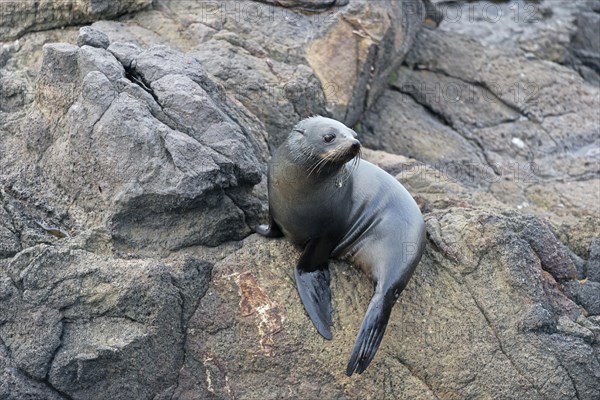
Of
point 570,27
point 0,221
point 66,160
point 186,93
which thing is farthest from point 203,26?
point 570,27

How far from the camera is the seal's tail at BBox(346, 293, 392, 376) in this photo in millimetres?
5457

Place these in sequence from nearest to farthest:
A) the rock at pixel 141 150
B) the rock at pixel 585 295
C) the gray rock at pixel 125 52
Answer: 1. the rock at pixel 141 150
2. the rock at pixel 585 295
3. the gray rock at pixel 125 52

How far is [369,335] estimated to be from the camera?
5.51 m

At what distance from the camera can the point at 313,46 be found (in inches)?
305

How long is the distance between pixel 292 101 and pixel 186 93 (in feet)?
4.15

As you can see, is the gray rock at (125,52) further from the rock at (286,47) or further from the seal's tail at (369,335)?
the seal's tail at (369,335)

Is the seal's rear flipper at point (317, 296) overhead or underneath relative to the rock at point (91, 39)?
underneath

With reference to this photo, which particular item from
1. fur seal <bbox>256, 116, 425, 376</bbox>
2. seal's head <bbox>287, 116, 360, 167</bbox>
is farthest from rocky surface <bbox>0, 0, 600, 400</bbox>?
seal's head <bbox>287, 116, 360, 167</bbox>

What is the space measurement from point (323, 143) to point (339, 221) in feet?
1.97

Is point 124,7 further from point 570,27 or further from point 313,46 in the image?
point 570,27

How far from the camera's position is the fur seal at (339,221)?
5.53 m

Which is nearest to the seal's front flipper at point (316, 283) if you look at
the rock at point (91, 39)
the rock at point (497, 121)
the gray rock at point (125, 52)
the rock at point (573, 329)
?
the rock at point (573, 329)

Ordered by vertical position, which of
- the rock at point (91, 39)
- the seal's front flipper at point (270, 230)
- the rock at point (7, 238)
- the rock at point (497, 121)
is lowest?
the rock at point (497, 121)

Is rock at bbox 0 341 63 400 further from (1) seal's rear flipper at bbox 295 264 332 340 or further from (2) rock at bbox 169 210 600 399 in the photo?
(1) seal's rear flipper at bbox 295 264 332 340
